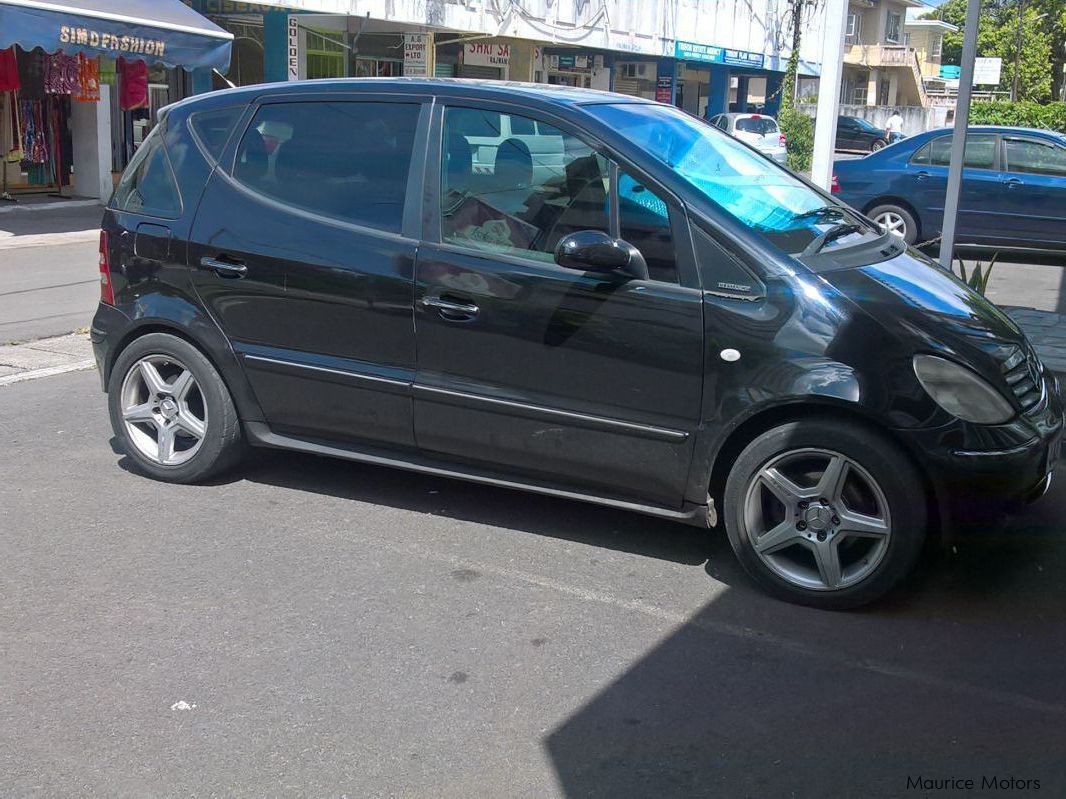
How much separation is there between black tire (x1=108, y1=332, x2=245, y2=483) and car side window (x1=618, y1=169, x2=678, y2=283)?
6.64 feet

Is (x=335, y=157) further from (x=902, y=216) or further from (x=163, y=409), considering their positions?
(x=902, y=216)

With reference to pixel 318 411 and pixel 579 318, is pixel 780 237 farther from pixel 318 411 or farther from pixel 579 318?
pixel 318 411

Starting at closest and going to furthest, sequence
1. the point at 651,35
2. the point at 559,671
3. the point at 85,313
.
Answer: the point at 559,671 < the point at 85,313 < the point at 651,35

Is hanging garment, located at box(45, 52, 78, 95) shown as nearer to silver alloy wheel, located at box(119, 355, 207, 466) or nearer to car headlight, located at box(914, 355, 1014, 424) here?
silver alloy wheel, located at box(119, 355, 207, 466)

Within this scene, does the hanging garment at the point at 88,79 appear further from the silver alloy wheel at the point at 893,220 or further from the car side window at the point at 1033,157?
the car side window at the point at 1033,157

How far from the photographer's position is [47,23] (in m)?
14.5

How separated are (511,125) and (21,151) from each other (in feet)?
52.7

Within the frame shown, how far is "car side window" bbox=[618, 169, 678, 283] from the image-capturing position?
176 inches

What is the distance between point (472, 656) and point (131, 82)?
17.6 m

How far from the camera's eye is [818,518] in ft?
14.1

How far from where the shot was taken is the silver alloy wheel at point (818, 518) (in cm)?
423

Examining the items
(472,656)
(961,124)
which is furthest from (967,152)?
(472,656)

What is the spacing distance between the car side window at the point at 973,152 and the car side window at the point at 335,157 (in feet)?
35.4

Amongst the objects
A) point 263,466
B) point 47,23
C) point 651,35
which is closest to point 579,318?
point 263,466
